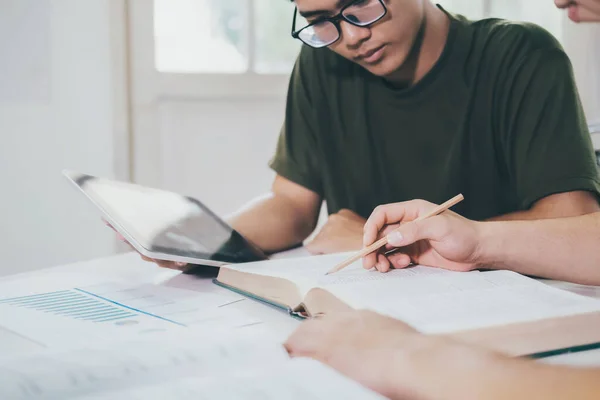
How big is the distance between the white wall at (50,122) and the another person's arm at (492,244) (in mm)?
1218

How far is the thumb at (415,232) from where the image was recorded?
0.77m

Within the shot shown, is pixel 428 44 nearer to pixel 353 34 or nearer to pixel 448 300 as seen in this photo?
pixel 353 34

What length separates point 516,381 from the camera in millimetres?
A: 407

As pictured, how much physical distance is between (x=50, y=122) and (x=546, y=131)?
1315 millimetres

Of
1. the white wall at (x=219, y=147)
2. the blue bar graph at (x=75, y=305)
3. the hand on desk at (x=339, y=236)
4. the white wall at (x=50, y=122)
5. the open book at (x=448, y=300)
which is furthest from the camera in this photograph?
the white wall at (x=219, y=147)

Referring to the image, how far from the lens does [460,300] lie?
0.62 metres

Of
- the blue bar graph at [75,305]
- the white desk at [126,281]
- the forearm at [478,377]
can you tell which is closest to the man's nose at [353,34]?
the white desk at [126,281]

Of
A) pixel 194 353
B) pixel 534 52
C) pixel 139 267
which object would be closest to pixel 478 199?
pixel 534 52

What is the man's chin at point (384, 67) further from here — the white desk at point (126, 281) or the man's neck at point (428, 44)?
the white desk at point (126, 281)

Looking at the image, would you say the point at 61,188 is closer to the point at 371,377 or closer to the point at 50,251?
the point at 50,251

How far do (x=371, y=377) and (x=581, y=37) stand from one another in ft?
6.49

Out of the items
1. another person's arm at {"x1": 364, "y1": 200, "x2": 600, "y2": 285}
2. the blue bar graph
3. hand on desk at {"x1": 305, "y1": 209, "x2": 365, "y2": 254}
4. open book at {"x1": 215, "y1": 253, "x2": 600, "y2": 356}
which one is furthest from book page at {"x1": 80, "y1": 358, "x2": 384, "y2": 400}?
hand on desk at {"x1": 305, "y1": 209, "x2": 365, "y2": 254}

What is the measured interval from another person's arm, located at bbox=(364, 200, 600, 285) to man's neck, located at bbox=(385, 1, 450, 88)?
19.2 inches

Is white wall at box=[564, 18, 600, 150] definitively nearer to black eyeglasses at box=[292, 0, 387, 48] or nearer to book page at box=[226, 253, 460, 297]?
black eyeglasses at box=[292, 0, 387, 48]
